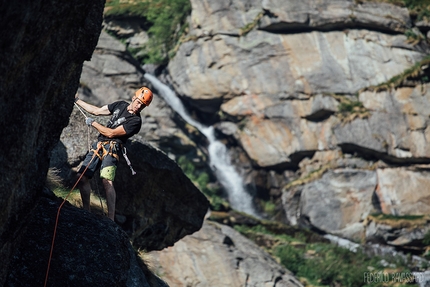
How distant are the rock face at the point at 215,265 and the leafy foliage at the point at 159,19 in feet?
68.1

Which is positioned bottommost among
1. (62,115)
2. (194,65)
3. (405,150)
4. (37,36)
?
(405,150)

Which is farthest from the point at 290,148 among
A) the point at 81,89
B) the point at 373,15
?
the point at 81,89

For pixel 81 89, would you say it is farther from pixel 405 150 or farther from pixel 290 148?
pixel 405 150

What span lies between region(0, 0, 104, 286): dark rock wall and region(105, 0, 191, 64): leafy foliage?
3506cm

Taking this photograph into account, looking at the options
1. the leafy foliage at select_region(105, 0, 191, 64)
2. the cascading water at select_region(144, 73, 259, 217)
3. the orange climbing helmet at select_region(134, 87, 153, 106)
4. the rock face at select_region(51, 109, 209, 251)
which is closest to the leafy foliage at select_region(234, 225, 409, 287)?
the cascading water at select_region(144, 73, 259, 217)

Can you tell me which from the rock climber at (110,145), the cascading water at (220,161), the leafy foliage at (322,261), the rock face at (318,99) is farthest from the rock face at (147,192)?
the cascading water at (220,161)

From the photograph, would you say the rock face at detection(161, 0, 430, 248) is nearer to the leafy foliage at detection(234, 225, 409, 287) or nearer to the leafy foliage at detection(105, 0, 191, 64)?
the leafy foliage at detection(105, 0, 191, 64)

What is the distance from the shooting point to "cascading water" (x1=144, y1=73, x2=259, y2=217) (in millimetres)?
39969

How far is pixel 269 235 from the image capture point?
109ft

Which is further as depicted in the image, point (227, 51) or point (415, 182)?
point (227, 51)

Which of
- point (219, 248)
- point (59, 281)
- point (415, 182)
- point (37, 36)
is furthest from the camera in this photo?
point (415, 182)

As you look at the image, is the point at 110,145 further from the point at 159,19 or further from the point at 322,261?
the point at 159,19

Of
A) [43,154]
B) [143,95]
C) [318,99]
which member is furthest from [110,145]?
[318,99]

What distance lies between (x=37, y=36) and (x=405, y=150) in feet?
104
